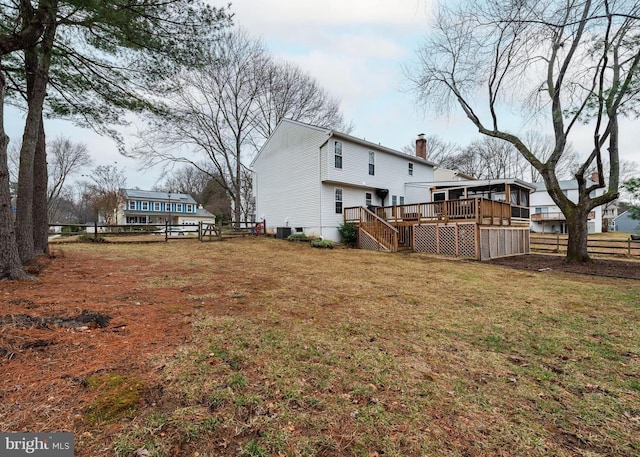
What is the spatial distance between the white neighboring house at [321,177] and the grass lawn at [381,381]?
1048cm

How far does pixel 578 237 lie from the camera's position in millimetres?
10234

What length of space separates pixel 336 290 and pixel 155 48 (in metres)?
6.91

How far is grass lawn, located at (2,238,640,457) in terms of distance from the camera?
1.73 m

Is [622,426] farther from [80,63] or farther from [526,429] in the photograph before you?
[80,63]

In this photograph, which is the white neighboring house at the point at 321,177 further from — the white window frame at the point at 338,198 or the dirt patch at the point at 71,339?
the dirt patch at the point at 71,339

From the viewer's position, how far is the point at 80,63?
23.8 ft

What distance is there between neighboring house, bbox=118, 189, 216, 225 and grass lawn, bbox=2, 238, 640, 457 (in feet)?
138

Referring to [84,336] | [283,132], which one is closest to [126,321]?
[84,336]

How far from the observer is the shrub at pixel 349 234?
14.6 m

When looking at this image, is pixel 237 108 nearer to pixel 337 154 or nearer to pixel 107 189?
pixel 337 154

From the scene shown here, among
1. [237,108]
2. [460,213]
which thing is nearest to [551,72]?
[460,213]

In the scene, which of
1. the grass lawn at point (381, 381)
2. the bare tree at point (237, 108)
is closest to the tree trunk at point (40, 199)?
the grass lawn at point (381, 381)

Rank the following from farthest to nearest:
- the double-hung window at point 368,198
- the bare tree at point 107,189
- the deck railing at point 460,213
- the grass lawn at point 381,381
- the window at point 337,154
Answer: the bare tree at point 107,189, the double-hung window at point 368,198, the window at point 337,154, the deck railing at point 460,213, the grass lawn at point 381,381

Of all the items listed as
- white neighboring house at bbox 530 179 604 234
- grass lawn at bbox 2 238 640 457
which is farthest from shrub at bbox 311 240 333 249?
white neighboring house at bbox 530 179 604 234
